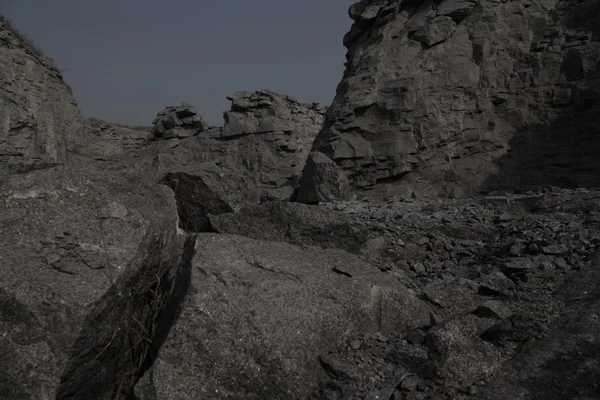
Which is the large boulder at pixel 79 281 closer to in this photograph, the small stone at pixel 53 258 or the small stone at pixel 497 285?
the small stone at pixel 53 258

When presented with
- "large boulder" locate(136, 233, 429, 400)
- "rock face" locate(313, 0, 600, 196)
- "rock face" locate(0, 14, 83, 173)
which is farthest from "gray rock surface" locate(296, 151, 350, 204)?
"large boulder" locate(136, 233, 429, 400)

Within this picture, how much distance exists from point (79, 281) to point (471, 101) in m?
9.74

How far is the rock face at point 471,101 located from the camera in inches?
386

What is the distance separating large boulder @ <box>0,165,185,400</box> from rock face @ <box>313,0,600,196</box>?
7.90 m

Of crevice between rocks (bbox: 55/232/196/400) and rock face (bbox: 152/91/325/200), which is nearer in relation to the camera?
crevice between rocks (bbox: 55/232/196/400)

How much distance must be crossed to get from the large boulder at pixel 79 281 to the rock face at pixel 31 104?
32.4 feet

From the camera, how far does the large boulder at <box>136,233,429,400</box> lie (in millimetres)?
2344

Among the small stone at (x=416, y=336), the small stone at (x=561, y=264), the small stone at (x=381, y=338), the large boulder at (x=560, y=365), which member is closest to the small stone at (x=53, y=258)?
the small stone at (x=381, y=338)

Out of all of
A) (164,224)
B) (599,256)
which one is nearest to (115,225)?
(164,224)

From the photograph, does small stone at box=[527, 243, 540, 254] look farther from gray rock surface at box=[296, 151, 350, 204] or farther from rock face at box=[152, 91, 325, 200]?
rock face at box=[152, 91, 325, 200]

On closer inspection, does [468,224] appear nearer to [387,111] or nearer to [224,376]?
[224,376]

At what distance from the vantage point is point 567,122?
31.9ft

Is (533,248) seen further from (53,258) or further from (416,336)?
(53,258)

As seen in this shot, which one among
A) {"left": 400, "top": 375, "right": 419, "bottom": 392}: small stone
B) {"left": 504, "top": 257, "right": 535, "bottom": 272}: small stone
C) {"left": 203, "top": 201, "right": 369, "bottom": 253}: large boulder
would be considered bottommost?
{"left": 400, "top": 375, "right": 419, "bottom": 392}: small stone
